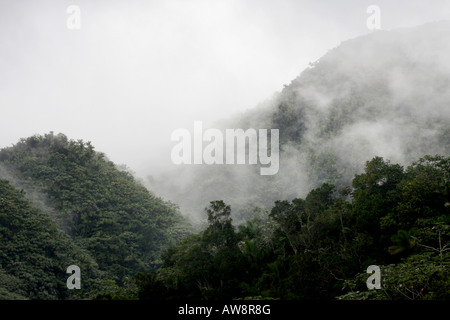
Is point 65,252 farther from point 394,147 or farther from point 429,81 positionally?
point 429,81

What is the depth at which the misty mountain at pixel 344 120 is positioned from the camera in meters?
43.7

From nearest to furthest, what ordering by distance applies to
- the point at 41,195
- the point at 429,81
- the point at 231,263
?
the point at 231,263
the point at 41,195
the point at 429,81

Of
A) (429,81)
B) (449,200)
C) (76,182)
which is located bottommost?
(449,200)

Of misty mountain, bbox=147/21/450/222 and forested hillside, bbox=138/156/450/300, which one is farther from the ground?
misty mountain, bbox=147/21/450/222

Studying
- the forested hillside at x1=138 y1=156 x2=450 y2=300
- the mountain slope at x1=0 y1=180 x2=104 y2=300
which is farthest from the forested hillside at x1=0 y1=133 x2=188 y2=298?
the forested hillside at x1=138 y1=156 x2=450 y2=300

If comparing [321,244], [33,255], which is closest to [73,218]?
[33,255]

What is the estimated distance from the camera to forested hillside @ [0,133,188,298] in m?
21.6

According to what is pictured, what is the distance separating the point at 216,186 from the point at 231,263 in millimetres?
41868

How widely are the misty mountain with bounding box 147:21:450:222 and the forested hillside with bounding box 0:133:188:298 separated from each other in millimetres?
18250

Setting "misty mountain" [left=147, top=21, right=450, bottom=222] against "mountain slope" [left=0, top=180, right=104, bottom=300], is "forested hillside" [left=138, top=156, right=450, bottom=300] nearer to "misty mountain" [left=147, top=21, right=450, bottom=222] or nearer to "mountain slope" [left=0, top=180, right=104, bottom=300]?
"mountain slope" [left=0, top=180, right=104, bottom=300]

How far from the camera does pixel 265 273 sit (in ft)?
51.6

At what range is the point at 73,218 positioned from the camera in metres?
30.1
